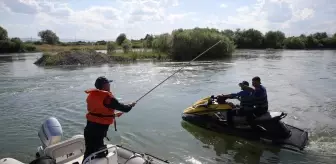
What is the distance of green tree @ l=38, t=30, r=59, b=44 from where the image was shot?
99.1 m

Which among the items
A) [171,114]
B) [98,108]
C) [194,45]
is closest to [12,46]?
[194,45]

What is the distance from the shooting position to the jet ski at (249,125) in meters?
8.13

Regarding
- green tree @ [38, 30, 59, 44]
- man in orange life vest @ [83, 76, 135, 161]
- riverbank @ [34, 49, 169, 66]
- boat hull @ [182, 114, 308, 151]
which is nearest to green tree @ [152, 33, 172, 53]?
riverbank @ [34, 49, 169, 66]

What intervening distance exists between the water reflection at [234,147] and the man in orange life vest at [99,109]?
4.07m

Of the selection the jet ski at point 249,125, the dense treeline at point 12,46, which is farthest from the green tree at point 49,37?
the jet ski at point 249,125

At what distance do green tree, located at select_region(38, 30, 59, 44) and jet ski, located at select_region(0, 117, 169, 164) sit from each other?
322 ft

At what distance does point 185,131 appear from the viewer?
1005 cm

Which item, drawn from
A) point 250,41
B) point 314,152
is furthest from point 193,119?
point 250,41

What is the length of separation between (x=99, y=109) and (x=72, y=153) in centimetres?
180

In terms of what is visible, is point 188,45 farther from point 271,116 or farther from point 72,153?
point 72,153

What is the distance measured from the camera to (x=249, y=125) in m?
8.77

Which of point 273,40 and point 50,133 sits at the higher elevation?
point 273,40

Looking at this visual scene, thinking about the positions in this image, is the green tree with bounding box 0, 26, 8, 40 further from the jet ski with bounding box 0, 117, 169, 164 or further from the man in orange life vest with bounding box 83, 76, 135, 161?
the man in orange life vest with bounding box 83, 76, 135, 161

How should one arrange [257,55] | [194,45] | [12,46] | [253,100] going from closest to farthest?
[253,100]
[194,45]
[257,55]
[12,46]
